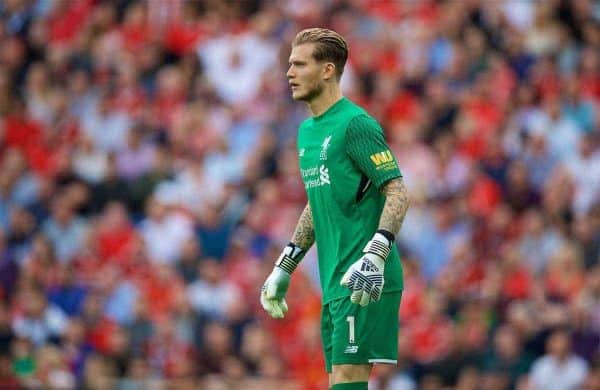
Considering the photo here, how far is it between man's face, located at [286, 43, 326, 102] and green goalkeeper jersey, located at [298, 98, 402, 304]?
15 cm

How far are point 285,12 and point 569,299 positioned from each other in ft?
21.3

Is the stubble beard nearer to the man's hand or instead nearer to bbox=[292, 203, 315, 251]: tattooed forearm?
bbox=[292, 203, 315, 251]: tattooed forearm

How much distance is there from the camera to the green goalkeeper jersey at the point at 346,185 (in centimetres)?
779

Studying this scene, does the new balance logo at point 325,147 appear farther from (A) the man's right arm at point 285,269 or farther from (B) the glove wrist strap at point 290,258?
(B) the glove wrist strap at point 290,258

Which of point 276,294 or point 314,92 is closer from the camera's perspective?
point 314,92

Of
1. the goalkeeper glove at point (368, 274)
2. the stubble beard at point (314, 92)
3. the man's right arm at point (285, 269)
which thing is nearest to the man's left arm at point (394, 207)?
the goalkeeper glove at point (368, 274)

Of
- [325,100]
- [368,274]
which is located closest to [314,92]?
[325,100]

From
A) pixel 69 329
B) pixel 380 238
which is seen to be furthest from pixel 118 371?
pixel 380 238

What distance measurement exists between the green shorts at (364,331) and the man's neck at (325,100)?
1056mm

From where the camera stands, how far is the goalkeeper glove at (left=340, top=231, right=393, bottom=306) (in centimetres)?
742

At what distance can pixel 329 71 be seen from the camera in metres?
7.99

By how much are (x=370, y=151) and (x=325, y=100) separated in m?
0.47

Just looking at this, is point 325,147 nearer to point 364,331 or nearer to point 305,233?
point 305,233

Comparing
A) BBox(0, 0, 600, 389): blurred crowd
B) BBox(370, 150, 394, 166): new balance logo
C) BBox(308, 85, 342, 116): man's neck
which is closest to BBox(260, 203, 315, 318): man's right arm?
BBox(308, 85, 342, 116): man's neck
